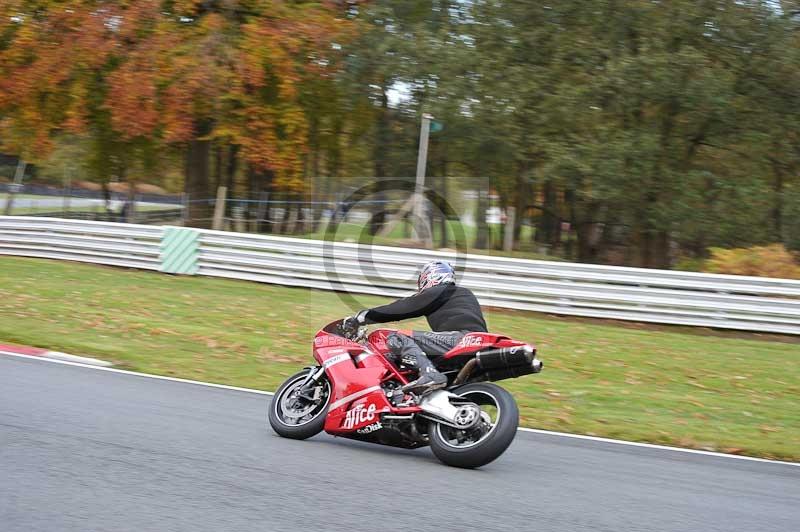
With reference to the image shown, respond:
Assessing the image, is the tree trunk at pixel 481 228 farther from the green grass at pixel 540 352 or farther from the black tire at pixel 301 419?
the black tire at pixel 301 419

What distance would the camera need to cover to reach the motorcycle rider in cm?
761

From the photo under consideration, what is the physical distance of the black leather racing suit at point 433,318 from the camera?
25.0 feet

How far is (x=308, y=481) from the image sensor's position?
632 cm

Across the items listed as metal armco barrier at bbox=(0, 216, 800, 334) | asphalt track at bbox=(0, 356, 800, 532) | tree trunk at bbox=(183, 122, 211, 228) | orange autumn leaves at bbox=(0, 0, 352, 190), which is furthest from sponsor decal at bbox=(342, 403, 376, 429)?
tree trunk at bbox=(183, 122, 211, 228)

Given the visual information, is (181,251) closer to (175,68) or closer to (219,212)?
(219,212)

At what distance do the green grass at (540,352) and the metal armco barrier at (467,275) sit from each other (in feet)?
1.28

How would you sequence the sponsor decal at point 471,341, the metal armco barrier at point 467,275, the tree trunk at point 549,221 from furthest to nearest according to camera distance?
the tree trunk at point 549,221
the metal armco barrier at point 467,275
the sponsor decal at point 471,341

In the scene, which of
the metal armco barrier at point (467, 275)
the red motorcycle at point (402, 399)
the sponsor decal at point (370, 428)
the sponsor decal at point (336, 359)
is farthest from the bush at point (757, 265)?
the sponsor decal at point (370, 428)

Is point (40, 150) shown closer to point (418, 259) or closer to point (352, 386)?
point (418, 259)

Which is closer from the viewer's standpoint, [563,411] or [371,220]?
[563,411]

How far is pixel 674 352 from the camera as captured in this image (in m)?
14.6

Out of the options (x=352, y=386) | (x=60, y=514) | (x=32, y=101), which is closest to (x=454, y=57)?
(x=32, y=101)

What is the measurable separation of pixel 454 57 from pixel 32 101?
40.5 feet

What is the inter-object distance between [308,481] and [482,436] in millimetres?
1530
